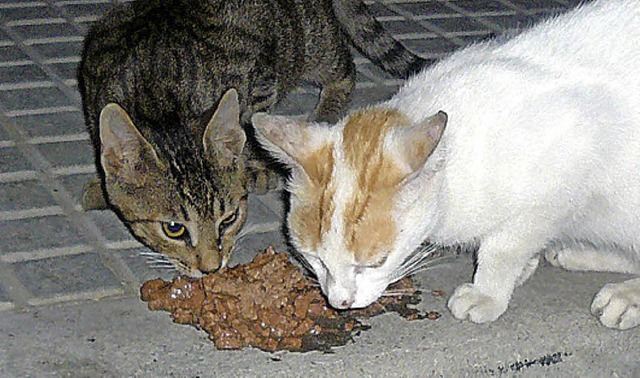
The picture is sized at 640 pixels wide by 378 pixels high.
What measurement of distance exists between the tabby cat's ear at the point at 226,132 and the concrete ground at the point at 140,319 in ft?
0.87

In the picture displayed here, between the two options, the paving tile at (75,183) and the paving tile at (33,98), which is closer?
the paving tile at (75,183)

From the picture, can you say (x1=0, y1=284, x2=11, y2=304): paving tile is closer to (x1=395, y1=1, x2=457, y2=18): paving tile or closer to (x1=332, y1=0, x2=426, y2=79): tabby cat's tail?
(x1=332, y1=0, x2=426, y2=79): tabby cat's tail

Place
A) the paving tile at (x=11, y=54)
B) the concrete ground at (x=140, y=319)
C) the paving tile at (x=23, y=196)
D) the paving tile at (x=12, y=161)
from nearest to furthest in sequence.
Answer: the concrete ground at (x=140, y=319)
the paving tile at (x=23, y=196)
the paving tile at (x=12, y=161)
the paving tile at (x=11, y=54)

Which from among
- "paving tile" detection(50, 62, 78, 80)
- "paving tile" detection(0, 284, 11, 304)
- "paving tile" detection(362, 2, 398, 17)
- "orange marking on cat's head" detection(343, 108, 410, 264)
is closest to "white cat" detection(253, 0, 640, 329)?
"orange marking on cat's head" detection(343, 108, 410, 264)

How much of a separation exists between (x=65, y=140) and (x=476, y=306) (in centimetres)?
159

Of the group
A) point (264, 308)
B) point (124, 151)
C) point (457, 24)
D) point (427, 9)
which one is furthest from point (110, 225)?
point (427, 9)

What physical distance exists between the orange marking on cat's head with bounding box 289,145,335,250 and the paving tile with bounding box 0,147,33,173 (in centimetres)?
126

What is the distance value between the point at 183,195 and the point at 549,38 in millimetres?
1066

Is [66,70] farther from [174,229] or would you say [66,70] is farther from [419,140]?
[419,140]

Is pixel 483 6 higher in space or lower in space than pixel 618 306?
lower

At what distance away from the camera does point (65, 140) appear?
3.53 metres

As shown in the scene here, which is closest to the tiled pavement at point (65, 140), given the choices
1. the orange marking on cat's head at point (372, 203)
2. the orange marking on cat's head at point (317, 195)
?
the orange marking on cat's head at point (317, 195)

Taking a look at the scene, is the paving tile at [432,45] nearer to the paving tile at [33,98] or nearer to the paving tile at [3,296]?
the paving tile at [33,98]

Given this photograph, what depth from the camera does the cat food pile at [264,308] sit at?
257cm
